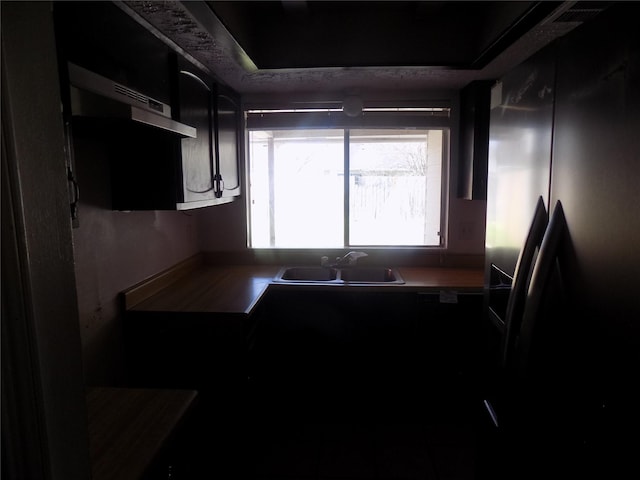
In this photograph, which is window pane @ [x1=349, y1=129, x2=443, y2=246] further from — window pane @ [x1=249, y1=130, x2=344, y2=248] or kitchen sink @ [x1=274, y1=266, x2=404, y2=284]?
kitchen sink @ [x1=274, y1=266, x2=404, y2=284]

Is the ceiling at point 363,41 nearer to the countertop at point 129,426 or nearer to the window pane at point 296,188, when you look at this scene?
the window pane at point 296,188

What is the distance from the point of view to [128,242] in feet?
6.65

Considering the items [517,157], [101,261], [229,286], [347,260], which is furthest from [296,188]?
[517,157]

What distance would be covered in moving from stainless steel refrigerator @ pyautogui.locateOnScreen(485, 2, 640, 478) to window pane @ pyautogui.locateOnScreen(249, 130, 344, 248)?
2.13m

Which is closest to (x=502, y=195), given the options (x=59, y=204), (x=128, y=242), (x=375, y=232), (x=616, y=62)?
(x=616, y=62)

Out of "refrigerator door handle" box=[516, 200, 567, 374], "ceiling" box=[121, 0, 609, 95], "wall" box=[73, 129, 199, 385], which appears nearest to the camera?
"refrigerator door handle" box=[516, 200, 567, 374]

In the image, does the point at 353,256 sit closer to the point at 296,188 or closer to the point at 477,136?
the point at 296,188

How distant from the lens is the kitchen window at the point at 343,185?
309 cm

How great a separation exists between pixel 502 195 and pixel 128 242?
175 cm

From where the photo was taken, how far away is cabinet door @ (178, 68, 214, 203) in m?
1.80

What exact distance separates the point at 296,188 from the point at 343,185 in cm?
40

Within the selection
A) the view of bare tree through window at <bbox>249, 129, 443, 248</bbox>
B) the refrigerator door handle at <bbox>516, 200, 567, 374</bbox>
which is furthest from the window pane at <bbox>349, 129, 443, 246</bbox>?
the refrigerator door handle at <bbox>516, 200, 567, 374</bbox>

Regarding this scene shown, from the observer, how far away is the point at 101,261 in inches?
70.6

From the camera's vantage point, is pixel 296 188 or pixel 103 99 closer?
pixel 103 99
